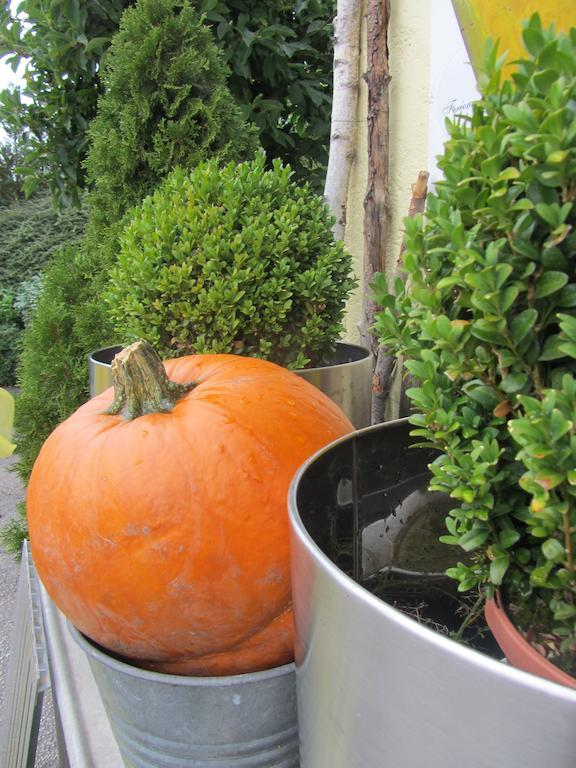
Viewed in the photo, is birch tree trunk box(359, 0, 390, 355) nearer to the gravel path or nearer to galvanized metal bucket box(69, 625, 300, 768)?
galvanized metal bucket box(69, 625, 300, 768)

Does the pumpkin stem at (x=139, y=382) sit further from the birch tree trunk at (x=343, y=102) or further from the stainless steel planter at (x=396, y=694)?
the birch tree trunk at (x=343, y=102)

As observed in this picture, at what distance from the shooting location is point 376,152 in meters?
2.49

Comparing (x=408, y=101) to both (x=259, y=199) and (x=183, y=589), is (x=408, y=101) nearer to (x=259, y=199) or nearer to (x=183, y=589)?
(x=259, y=199)

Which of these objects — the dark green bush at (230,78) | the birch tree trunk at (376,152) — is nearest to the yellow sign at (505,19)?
the birch tree trunk at (376,152)

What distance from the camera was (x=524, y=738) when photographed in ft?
1.44

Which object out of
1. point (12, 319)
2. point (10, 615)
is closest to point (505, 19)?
point (10, 615)

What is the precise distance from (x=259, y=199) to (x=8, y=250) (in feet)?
34.9

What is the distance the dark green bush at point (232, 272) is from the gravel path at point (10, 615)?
1.41 m

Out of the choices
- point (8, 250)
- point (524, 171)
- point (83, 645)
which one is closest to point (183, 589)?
point (83, 645)

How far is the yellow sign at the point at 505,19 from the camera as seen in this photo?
100 centimetres

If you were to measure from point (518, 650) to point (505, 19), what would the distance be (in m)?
1.18

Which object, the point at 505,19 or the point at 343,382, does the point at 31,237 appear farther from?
the point at 505,19

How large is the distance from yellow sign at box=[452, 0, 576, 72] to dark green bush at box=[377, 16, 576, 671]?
0.23m

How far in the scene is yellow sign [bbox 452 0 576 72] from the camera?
39.5 inches
